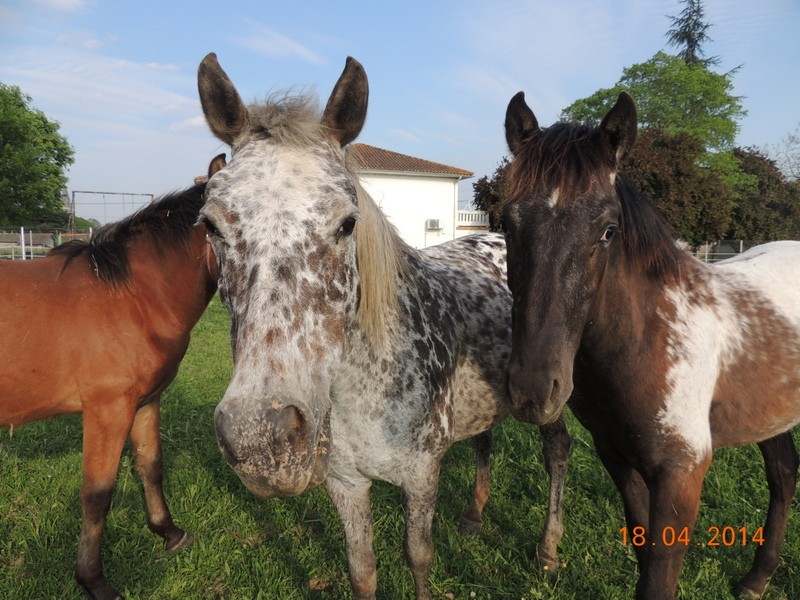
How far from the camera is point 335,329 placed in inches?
59.9

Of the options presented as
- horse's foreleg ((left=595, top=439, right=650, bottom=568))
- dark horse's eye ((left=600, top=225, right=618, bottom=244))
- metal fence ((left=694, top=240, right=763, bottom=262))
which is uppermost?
metal fence ((left=694, top=240, right=763, bottom=262))

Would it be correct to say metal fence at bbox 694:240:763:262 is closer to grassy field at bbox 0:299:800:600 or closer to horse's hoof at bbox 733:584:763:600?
grassy field at bbox 0:299:800:600

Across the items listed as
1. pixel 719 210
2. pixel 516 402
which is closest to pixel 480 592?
pixel 516 402

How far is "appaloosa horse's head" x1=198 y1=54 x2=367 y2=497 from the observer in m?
1.25

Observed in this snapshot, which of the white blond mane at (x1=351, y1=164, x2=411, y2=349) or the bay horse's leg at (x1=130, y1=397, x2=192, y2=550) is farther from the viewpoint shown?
the bay horse's leg at (x1=130, y1=397, x2=192, y2=550)

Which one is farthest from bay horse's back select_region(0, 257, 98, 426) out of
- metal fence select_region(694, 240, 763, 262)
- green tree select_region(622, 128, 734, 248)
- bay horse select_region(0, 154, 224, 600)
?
metal fence select_region(694, 240, 763, 262)

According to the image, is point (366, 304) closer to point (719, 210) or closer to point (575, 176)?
point (575, 176)

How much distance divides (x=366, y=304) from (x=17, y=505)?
12.5 ft

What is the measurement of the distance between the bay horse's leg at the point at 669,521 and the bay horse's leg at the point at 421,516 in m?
0.98

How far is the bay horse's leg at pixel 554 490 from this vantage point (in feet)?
10.5

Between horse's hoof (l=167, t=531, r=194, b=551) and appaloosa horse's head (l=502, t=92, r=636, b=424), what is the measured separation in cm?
288

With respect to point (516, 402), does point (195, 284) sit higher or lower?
higher

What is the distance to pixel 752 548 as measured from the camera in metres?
3.26

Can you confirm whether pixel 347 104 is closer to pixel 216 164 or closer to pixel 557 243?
pixel 557 243
